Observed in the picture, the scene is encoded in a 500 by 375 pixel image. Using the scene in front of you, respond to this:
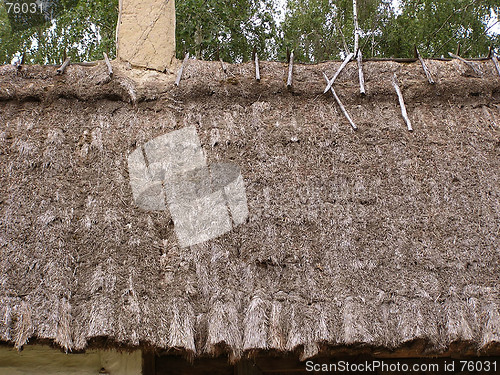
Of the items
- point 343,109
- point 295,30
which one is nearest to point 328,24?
point 295,30

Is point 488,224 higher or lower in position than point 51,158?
lower

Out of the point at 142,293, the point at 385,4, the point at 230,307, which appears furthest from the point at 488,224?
the point at 385,4

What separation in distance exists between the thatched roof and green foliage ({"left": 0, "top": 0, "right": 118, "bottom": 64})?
244 inches

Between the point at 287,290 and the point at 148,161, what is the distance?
52.4 inches

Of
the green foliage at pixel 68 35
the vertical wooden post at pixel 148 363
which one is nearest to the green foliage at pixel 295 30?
the green foliage at pixel 68 35

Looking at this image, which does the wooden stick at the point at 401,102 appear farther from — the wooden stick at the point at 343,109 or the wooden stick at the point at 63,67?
the wooden stick at the point at 63,67

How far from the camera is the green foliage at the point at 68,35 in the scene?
9.88 metres

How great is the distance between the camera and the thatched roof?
281 centimetres

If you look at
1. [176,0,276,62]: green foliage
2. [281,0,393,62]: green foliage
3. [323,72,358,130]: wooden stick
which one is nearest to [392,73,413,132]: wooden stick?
[323,72,358,130]: wooden stick

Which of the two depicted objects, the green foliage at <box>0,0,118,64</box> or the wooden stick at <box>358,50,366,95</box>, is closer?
the wooden stick at <box>358,50,366,95</box>

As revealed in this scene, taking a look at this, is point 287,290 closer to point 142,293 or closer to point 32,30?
point 142,293

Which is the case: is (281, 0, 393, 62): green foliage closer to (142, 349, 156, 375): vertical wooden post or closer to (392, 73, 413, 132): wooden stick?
(392, 73, 413, 132): wooden stick

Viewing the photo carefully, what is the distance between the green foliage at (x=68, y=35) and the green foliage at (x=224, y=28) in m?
1.32

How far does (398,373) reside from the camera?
3.36m
